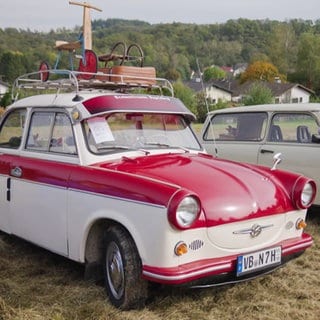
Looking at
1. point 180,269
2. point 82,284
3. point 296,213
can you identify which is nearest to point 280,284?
point 296,213

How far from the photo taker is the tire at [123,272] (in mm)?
3613

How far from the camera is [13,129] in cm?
548

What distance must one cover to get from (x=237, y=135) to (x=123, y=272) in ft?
13.8

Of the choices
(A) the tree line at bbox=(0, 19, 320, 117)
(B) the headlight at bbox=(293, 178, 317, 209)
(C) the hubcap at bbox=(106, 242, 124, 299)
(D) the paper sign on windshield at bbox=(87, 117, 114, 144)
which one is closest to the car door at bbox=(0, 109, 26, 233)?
(D) the paper sign on windshield at bbox=(87, 117, 114, 144)

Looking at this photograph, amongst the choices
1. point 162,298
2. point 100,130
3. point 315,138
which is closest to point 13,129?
point 100,130

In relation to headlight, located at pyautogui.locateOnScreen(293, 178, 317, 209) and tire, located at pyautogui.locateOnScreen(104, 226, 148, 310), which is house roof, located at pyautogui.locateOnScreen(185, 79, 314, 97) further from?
tire, located at pyautogui.locateOnScreen(104, 226, 148, 310)

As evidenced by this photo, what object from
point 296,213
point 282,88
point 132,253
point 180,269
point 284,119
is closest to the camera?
point 180,269

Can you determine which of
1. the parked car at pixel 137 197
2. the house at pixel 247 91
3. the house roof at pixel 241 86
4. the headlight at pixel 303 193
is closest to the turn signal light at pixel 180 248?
the parked car at pixel 137 197

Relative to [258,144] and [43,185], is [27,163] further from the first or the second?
[258,144]

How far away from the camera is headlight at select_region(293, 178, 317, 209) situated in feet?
13.5

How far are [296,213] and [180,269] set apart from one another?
132 centimetres

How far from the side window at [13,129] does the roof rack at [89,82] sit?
320 millimetres

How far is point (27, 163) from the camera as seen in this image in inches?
189

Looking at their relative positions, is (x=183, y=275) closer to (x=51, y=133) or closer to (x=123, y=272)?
(x=123, y=272)
